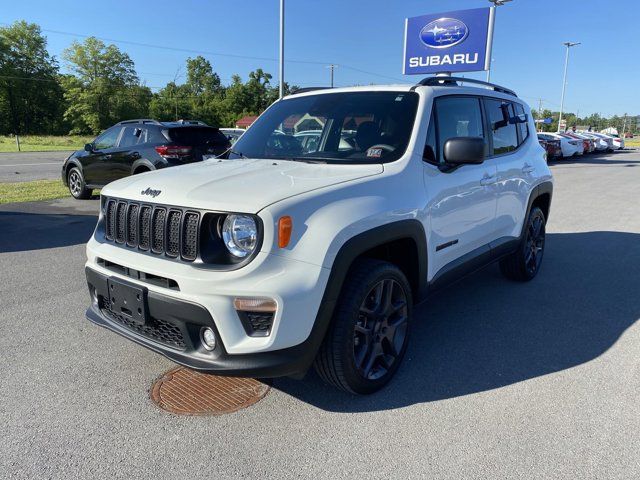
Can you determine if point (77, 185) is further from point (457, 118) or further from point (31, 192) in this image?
point (457, 118)

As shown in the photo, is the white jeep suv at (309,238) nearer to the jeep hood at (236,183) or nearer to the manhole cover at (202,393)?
the jeep hood at (236,183)

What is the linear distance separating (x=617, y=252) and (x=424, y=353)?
4.49 m

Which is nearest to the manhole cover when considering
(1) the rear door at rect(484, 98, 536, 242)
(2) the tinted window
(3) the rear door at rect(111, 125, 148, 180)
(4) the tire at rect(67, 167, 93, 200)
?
(1) the rear door at rect(484, 98, 536, 242)

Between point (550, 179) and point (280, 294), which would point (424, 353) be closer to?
point (280, 294)

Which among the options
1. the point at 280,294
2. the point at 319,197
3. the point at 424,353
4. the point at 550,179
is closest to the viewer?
the point at 280,294

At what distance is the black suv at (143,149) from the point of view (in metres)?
8.81

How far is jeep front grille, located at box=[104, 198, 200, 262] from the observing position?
2559 millimetres

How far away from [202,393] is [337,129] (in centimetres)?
206

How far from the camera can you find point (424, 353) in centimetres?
358

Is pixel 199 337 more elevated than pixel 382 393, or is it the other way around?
pixel 199 337

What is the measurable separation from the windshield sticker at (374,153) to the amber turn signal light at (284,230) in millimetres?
1060

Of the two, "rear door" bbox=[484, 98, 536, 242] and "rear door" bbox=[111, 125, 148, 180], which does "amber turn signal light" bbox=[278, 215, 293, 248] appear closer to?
"rear door" bbox=[484, 98, 536, 242]

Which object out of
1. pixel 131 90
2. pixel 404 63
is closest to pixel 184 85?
pixel 131 90

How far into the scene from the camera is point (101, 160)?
9828 millimetres
